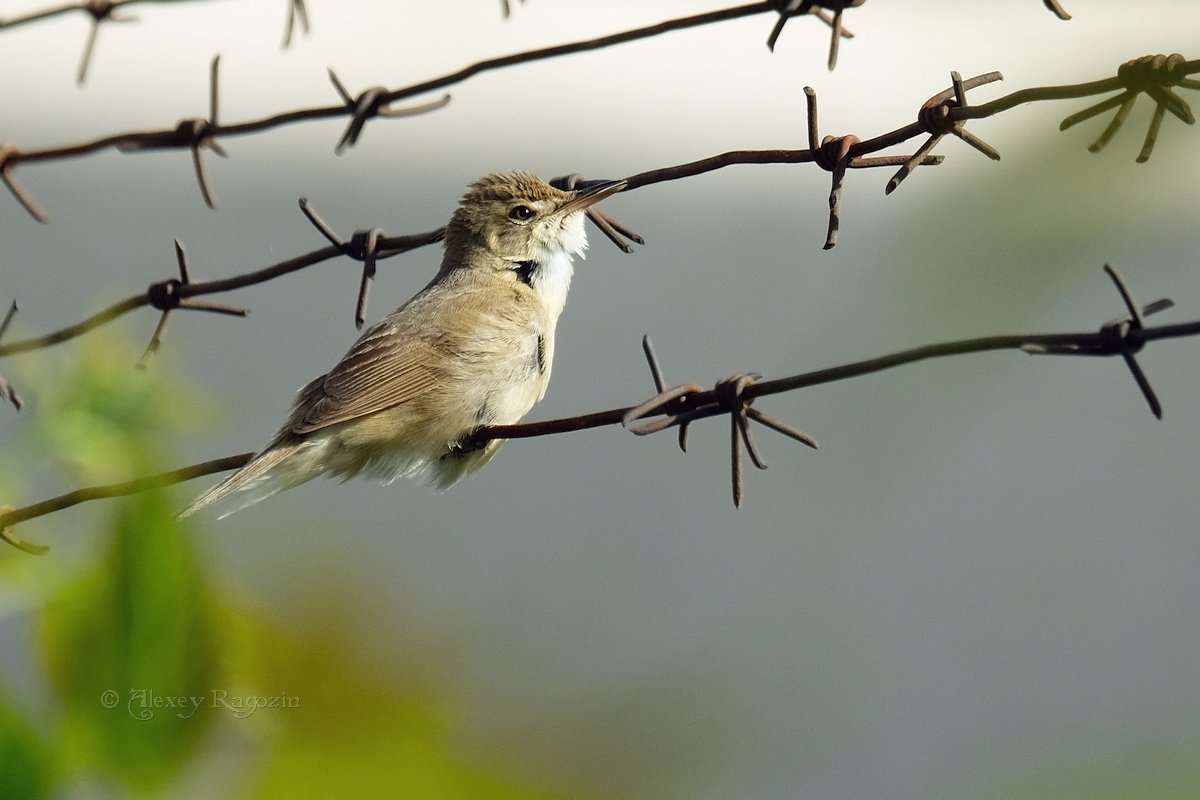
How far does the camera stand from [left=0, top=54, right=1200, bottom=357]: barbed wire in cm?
184

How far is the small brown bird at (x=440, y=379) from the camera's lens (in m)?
4.09

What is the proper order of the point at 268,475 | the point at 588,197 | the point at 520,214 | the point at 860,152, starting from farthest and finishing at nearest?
the point at 520,214 < the point at 588,197 < the point at 268,475 < the point at 860,152

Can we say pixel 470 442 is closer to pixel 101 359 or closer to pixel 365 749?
pixel 101 359

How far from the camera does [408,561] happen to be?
3.65 feet

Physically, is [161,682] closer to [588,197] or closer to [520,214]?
[588,197]

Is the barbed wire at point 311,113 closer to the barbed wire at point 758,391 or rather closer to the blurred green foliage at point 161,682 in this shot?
the barbed wire at point 758,391

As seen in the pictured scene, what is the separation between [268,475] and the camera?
398 cm

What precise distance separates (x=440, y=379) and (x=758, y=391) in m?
1.77

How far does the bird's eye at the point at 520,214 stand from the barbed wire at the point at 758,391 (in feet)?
4.44

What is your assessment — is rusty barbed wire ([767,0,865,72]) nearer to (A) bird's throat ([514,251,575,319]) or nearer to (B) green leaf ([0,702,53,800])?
(B) green leaf ([0,702,53,800])

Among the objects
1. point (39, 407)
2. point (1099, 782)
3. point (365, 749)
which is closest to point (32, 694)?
point (365, 749)

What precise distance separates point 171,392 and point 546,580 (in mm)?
435

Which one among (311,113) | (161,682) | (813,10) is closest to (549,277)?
(311,113)

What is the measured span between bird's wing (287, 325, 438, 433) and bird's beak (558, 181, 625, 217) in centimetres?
74
